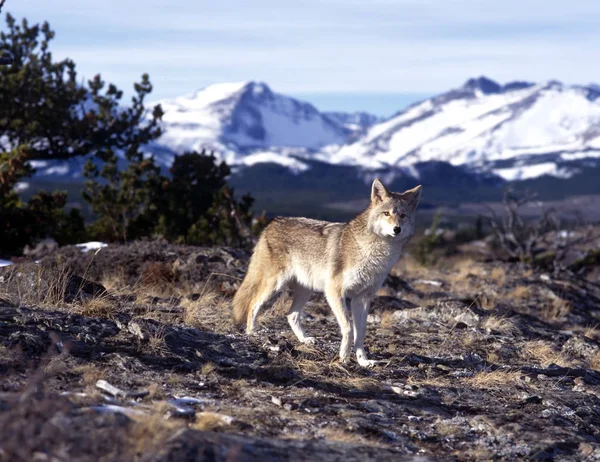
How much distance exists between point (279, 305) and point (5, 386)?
6.68 metres

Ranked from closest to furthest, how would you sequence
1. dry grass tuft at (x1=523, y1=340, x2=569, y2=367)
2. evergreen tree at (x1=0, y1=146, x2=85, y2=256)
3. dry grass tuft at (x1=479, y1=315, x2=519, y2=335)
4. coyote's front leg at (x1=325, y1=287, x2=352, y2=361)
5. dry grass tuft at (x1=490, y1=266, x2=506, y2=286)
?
coyote's front leg at (x1=325, y1=287, x2=352, y2=361), dry grass tuft at (x1=523, y1=340, x2=569, y2=367), dry grass tuft at (x1=479, y1=315, x2=519, y2=335), dry grass tuft at (x1=490, y1=266, x2=506, y2=286), evergreen tree at (x1=0, y1=146, x2=85, y2=256)

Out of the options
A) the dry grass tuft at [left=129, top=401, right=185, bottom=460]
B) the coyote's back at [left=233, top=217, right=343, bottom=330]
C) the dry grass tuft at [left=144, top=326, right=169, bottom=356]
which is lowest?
the dry grass tuft at [left=144, top=326, right=169, bottom=356]

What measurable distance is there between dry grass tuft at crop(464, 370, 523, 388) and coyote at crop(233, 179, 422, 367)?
1177 millimetres

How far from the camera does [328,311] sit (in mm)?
13344

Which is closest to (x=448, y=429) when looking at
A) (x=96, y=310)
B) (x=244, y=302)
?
(x=244, y=302)

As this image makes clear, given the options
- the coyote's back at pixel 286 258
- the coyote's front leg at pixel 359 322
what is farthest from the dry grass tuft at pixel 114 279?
the coyote's front leg at pixel 359 322

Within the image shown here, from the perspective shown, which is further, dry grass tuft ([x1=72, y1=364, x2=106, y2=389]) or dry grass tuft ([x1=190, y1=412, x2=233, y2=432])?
dry grass tuft ([x1=72, y1=364, x2=106, y2=389])

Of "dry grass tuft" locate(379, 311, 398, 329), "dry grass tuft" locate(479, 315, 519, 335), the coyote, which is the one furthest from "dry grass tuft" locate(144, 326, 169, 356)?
"dry grass tuft" locate(479, 315, 519, 335)

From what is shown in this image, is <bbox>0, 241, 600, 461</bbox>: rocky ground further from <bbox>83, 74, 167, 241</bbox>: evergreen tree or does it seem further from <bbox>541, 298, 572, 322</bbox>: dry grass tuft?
<bbox>83, 74, 167, 241</bbox>: evergreen tree

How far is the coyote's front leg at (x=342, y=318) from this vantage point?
31.2 ft

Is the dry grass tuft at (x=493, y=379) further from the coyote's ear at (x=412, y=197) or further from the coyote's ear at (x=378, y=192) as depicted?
the coyote's ear at (x=378, y=192)

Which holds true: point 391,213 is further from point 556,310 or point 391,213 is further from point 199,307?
point 556,310

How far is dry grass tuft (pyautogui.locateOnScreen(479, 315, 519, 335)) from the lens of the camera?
41.2ft

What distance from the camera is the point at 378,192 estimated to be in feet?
32.6
